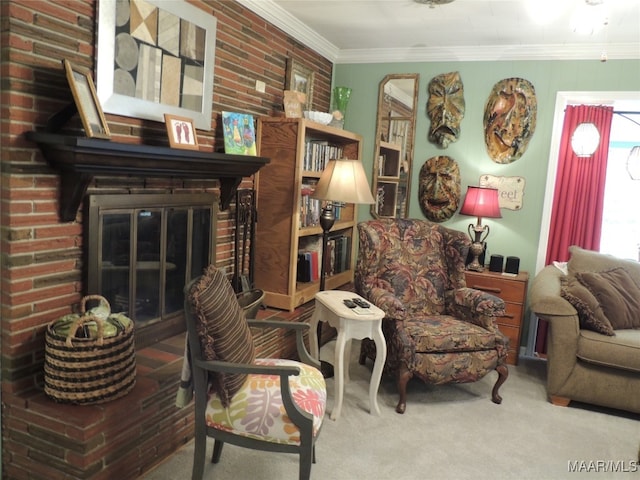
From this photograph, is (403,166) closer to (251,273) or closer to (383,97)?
(383,97)

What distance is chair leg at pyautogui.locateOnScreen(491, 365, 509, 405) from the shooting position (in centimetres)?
304

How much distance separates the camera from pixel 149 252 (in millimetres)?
2609

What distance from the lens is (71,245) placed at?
7.04 ft

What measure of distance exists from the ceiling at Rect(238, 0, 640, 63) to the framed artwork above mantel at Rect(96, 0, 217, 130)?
1.99ft

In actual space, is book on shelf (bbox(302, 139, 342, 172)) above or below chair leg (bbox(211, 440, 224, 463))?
above

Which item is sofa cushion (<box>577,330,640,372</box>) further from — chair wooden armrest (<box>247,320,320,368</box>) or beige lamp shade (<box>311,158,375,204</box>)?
chair wooden armrest (<box>247,320,320,368</box>)

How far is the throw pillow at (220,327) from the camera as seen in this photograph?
1.81m

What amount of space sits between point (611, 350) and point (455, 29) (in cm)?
233

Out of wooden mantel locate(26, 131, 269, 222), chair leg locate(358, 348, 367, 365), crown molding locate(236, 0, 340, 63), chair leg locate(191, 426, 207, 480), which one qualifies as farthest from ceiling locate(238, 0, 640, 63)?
chair leg locate(191, 426, 207, 480)

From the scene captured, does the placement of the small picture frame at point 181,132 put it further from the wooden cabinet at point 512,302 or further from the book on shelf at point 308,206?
the wooden cabinet at point 512,302

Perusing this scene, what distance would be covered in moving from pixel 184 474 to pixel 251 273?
1468mm

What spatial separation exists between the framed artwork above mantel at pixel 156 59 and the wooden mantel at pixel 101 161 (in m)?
0.28

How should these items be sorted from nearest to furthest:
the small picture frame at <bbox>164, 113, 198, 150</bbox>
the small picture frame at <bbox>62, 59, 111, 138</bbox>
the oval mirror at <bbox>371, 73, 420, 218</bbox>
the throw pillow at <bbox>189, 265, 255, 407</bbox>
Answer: the throw pillow at <bbox>189, 265, 255, 407</bbox> → the small picture frame at <bbox>62, 59, 111, 138</bbox> → the small picture frame at <bbox>164, 113, 198, 150</bbox> → the oval mirror at <bbox>371, 73, 420, 218</bbox>

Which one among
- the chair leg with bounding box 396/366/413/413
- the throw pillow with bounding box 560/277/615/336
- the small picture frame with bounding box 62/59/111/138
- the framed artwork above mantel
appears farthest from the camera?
the throw pillow with bounding box 560/277/615/336
